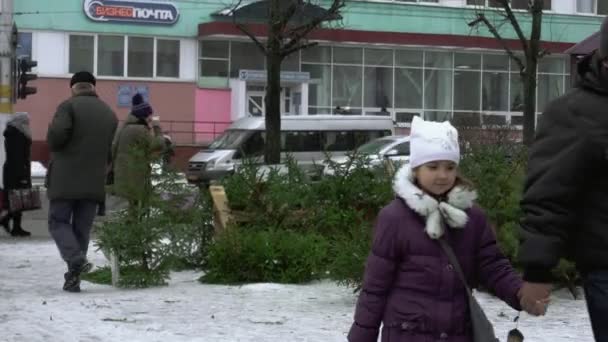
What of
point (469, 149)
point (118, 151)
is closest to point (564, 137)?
point (469, 149)

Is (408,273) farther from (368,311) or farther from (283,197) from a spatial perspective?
(283,197)

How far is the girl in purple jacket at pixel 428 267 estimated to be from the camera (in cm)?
460

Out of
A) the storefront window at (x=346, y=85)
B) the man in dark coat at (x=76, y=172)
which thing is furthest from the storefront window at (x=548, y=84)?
the man in dark coat at (x=76, y=172)

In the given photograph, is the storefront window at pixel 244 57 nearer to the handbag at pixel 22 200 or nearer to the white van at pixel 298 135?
the white van at pixel 298 135

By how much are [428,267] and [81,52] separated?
1610 inches

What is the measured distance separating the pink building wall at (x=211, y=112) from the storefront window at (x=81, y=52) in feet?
13.7

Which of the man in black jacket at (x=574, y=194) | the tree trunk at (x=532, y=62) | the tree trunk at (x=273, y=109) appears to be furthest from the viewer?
the tree trunk at (x=273, y=109)

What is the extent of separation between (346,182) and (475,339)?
19.6 ft

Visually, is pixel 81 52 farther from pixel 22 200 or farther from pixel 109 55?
pixel 22 200

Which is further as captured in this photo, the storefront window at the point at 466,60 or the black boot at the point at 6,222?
the storefront window at the point at 466,60

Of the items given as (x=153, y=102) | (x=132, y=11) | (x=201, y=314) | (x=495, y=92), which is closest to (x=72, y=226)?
(x=201, y=314)

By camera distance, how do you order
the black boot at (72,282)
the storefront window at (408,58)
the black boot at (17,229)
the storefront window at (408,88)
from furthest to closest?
the storefront window at (408,88)
the storefront window at (408,58)
the black boot at (17,229)
the black boot at (72,282)

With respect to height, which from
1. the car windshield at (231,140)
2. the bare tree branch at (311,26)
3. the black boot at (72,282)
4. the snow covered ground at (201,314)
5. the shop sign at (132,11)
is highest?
the shop sign at (132,11)

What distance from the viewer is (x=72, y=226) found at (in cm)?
1007
